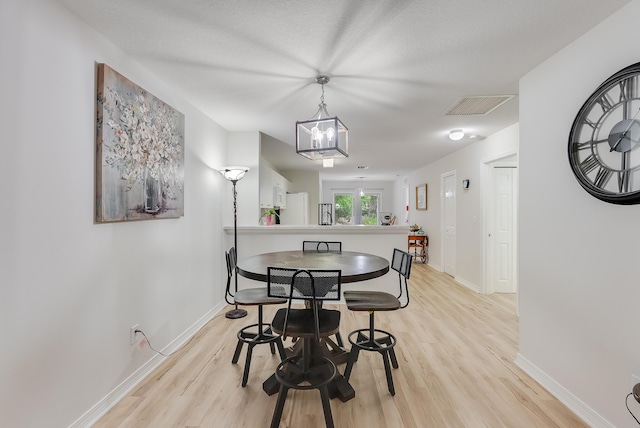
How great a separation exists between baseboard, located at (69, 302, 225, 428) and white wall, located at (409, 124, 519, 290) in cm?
400

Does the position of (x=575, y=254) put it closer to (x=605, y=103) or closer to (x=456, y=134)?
(x=605, y=103)

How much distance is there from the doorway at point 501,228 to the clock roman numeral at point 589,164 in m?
2.67

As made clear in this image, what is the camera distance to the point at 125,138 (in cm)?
197

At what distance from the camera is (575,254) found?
1.87m

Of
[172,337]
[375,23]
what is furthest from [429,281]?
[375,23]

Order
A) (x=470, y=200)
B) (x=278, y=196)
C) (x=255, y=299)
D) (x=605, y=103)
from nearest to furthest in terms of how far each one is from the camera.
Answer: (x=605, y=103) < (x=255, y=299) < (x=470, y=200) < (x=278, y=196)

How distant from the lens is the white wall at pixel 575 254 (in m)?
1.56

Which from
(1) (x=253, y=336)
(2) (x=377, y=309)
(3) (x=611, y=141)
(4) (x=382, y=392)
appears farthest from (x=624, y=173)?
(1) (x=253, y=336)

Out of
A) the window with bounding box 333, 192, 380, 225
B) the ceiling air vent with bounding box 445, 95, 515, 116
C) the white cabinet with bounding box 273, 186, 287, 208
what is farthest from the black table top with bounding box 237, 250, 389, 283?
the window with bounding box 333, 192, 380, 225

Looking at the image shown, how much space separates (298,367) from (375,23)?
2220 mm

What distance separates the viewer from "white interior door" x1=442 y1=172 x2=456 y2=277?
5469mm

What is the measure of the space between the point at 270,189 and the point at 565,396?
4.08 meters

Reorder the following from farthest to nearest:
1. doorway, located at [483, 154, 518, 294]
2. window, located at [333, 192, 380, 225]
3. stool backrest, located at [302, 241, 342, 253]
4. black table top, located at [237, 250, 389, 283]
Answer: window, located at [333, 192, 380, 225]
doorway, located at [483, 154, 518, 294]
stool backrest, located at [302, 241, 342, 253]
black table top, located at [237, 250, 389, 283]

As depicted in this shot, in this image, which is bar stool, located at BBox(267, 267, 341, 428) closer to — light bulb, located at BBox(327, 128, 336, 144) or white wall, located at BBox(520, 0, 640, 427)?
light bulb, located at BBox(327, 128, 336, 144)
